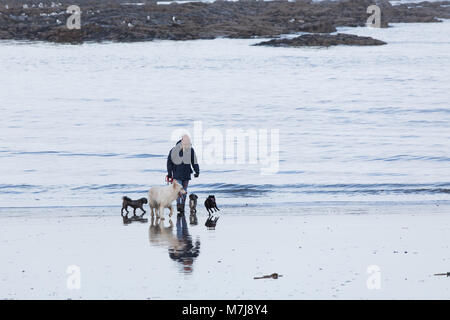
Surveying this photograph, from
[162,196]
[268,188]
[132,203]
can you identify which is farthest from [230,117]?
[162,196]

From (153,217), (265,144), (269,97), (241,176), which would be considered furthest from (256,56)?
(153,217)

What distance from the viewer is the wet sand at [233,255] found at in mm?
10703

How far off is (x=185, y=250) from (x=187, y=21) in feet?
296

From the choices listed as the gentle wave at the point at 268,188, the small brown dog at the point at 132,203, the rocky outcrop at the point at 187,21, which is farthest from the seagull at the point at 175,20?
the small brown dog at the point at 132,203

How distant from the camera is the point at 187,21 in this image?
332 ft

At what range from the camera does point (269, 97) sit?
48156 millimetres

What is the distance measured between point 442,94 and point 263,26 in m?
51.9

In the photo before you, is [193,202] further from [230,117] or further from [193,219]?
[230,117]

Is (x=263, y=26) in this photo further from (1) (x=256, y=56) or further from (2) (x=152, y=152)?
(2) (x=152, y=152)

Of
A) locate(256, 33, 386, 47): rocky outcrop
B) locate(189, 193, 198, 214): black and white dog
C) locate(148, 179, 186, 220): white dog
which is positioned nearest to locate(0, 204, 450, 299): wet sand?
locate(189, 193, 198, 214): black and white dog

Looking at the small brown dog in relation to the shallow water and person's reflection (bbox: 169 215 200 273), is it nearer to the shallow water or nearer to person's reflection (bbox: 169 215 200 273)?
person's reflection (bbox: 169 215 200 273)

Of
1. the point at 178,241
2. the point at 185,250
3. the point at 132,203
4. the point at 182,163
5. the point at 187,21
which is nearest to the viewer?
the point at 185,250

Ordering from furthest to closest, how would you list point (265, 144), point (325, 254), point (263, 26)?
point (263, 26)
point (265, 144)
point (325, 254)

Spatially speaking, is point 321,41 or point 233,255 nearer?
point 233,255
